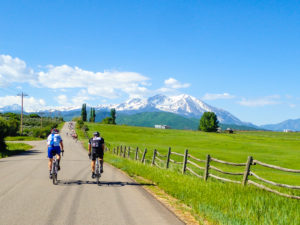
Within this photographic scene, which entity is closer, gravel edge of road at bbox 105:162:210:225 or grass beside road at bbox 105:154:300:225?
grass beside road at bbox 105:154:300:225

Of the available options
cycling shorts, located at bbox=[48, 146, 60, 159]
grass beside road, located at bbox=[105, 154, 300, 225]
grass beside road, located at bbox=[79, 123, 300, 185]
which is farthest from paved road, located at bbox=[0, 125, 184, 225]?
grass beside road, located at bbox=[79, 123, 300, 185]

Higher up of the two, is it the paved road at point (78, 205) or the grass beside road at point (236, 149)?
the paved road at point (78, 205)

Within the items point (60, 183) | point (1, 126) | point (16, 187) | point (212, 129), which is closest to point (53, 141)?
point (60, 183)

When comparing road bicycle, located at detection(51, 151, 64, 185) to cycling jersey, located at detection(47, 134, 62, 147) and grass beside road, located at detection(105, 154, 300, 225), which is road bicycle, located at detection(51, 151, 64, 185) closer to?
cycling jersey, located at detection(47, 134, 62, 147)

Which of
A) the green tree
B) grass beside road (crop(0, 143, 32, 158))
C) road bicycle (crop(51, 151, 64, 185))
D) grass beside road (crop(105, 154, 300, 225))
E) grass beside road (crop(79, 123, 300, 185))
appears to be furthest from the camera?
the green tree

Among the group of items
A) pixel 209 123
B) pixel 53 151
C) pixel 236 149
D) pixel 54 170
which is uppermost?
pixel 209 123

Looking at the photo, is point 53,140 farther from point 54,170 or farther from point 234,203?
point 234,203

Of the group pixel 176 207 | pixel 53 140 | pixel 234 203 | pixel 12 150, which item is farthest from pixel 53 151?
pixel 12 150

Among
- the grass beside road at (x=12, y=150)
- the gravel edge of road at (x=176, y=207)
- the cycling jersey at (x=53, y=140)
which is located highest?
the cycling jersey at (x=53, y=140)

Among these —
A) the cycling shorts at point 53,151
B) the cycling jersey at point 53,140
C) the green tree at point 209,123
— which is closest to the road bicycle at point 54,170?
the cycling shorts at point 53,151

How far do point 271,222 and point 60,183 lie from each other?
8.74m

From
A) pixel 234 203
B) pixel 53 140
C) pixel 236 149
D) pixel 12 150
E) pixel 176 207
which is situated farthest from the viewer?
pixel 236 149

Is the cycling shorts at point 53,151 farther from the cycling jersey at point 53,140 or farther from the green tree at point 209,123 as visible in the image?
the green tree at point 209,123

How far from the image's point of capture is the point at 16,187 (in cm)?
1137
